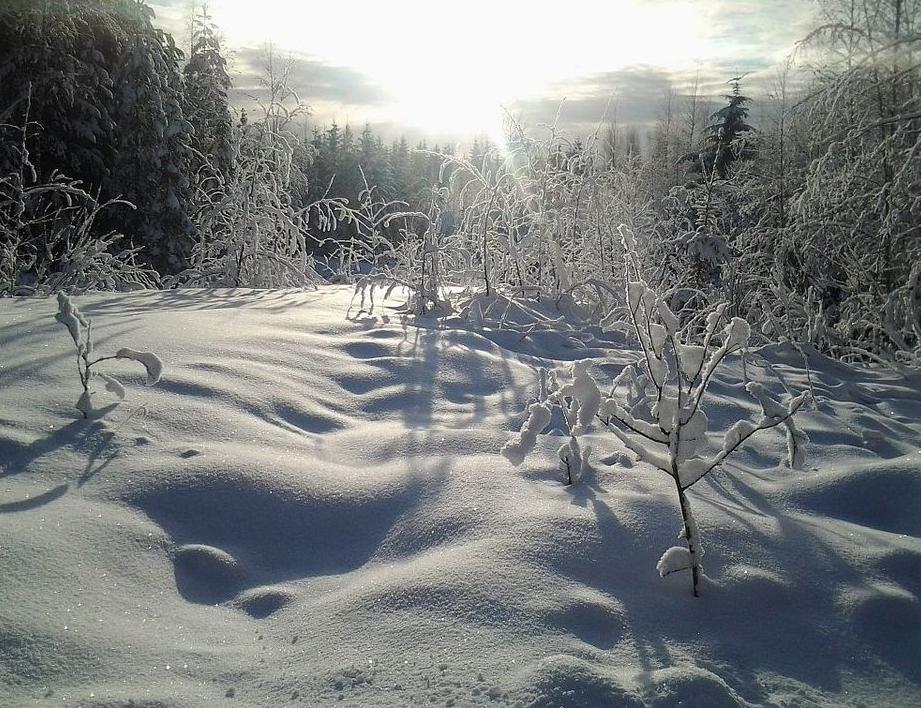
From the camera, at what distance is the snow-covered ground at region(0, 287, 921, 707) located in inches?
42.6

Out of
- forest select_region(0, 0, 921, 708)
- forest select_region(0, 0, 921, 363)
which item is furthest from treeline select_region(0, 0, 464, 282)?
forest select_region(0, 0, 921, 708)

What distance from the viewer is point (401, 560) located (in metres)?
1.46

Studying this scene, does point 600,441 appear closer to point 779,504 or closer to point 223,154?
point 779,504

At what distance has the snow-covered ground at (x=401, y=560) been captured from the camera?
1082 millimetres

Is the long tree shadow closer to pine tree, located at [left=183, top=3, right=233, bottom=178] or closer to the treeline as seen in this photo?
the treeline

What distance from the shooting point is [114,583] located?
50.2 inches

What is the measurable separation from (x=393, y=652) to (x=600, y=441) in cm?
128

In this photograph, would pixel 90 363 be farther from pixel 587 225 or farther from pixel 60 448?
pixel 587 225

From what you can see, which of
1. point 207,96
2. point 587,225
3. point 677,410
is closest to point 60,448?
point 677,410

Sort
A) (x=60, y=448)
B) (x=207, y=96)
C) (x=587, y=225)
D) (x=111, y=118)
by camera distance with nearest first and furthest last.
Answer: (x=60, y=448) → (x=587, y=225) → (x=111, y=118) → (x=207, y=96)

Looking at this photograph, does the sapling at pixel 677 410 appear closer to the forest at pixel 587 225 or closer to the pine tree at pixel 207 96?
the forest at pixel 587 225

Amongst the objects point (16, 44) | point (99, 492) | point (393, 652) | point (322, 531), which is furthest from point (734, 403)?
point (16, 44)

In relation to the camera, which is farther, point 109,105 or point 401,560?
point 109,105

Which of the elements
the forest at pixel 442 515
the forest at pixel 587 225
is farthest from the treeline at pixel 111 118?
the forest at pixel 442 515
